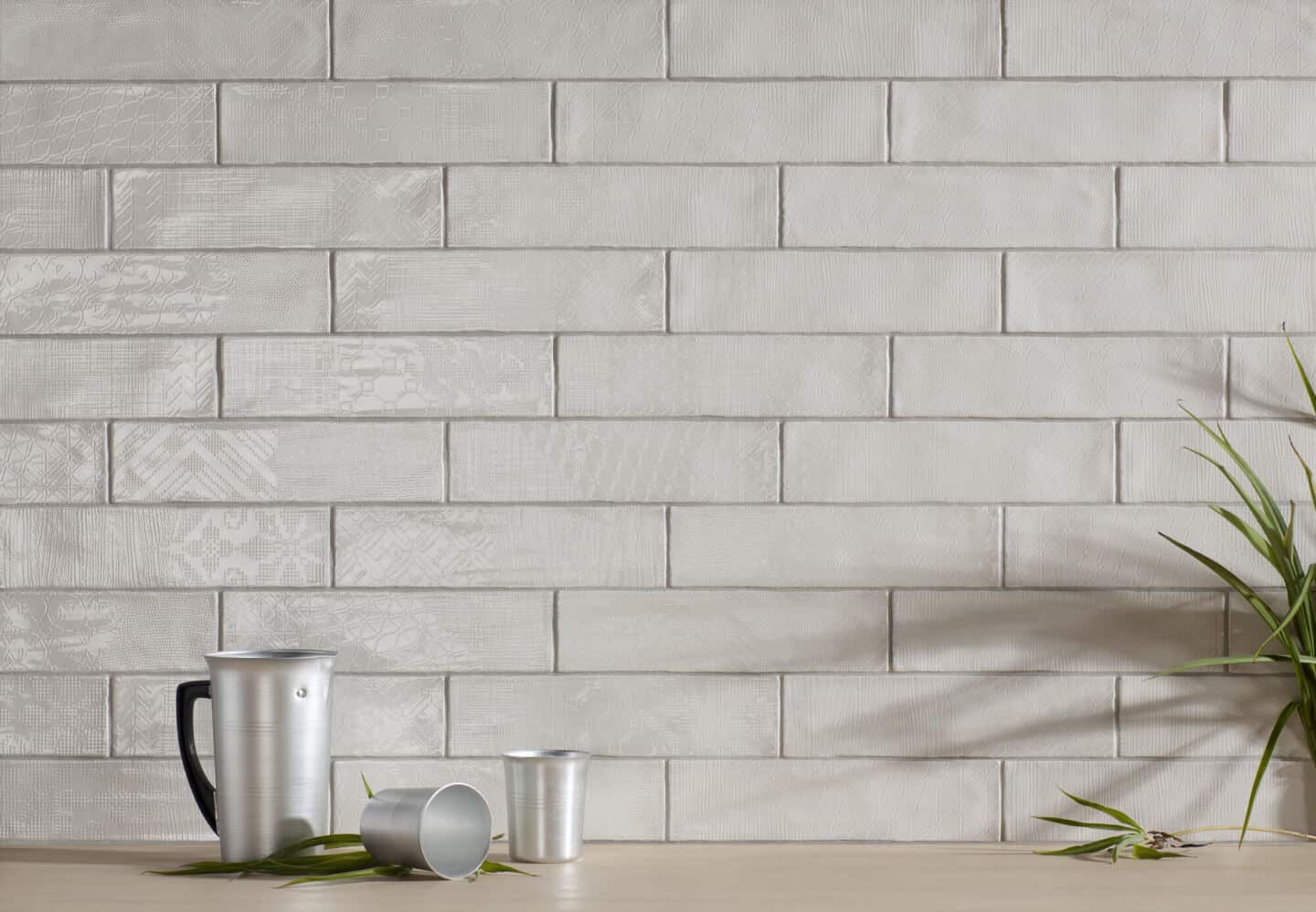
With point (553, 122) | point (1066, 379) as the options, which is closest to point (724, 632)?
point (1066, 379)

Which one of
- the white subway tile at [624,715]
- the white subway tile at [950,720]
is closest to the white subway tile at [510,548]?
the white subway tile at [624,715]

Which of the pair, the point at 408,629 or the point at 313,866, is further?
the point at 408,629

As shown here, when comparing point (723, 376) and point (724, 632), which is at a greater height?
point (723, 376)

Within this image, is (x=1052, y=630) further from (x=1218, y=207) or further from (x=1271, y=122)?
(x=1271, y=122)

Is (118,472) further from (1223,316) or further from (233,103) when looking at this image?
(1223,316)

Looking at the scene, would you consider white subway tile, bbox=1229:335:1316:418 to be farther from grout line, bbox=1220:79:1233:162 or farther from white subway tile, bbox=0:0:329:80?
white subway tile, bbox=0:0:329:80

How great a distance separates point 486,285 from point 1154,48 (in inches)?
29.3

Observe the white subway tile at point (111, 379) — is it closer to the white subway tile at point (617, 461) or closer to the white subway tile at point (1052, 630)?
the white subway tile at point (617, 461)

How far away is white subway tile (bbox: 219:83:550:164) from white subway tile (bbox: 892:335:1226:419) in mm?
465

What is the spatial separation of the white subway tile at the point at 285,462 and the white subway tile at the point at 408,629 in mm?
110

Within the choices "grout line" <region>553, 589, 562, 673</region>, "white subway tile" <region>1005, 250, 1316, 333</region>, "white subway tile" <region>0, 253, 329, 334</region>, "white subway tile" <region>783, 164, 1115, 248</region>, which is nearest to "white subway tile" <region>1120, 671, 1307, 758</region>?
"white subway tile" <region>1005, 250, 1316, 333</region>

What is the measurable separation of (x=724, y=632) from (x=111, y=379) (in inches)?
27.3

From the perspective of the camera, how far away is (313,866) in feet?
3.19

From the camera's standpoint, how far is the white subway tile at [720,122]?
3.91ft
